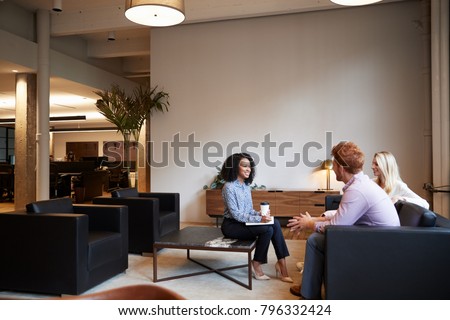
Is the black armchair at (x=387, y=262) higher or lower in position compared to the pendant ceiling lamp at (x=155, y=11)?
lower

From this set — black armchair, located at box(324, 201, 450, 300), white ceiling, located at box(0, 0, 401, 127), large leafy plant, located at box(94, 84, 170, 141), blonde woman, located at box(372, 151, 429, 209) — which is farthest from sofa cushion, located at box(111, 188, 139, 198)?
white ceiling, located at box(0, 0, 401, 127)

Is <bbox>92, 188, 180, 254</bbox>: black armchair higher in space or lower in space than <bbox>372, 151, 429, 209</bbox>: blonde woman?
lower

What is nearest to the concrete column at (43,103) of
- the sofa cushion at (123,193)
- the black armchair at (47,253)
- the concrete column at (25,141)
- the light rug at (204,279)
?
the concrete column at (25,141)

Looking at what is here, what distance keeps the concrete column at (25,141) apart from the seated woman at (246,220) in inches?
222

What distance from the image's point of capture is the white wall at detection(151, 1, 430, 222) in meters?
6.10

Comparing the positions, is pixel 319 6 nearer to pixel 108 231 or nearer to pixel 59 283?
pixel 108 231

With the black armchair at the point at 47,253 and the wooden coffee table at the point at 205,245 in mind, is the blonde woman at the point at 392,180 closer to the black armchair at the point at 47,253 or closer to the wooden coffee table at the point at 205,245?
the wooden coffee table at the point at 205,245

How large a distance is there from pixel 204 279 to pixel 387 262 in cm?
181

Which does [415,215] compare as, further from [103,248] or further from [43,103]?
[43,103]

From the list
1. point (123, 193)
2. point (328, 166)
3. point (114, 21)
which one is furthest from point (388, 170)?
point (114, 21)

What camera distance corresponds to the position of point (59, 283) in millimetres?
3053

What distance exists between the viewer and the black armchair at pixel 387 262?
2.40 m

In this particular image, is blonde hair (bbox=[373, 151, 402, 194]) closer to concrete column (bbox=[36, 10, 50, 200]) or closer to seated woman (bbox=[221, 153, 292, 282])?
seated woman (bbox=[221, 153, 292, 282])

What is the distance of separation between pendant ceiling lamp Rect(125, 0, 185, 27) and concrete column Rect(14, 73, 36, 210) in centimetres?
512
